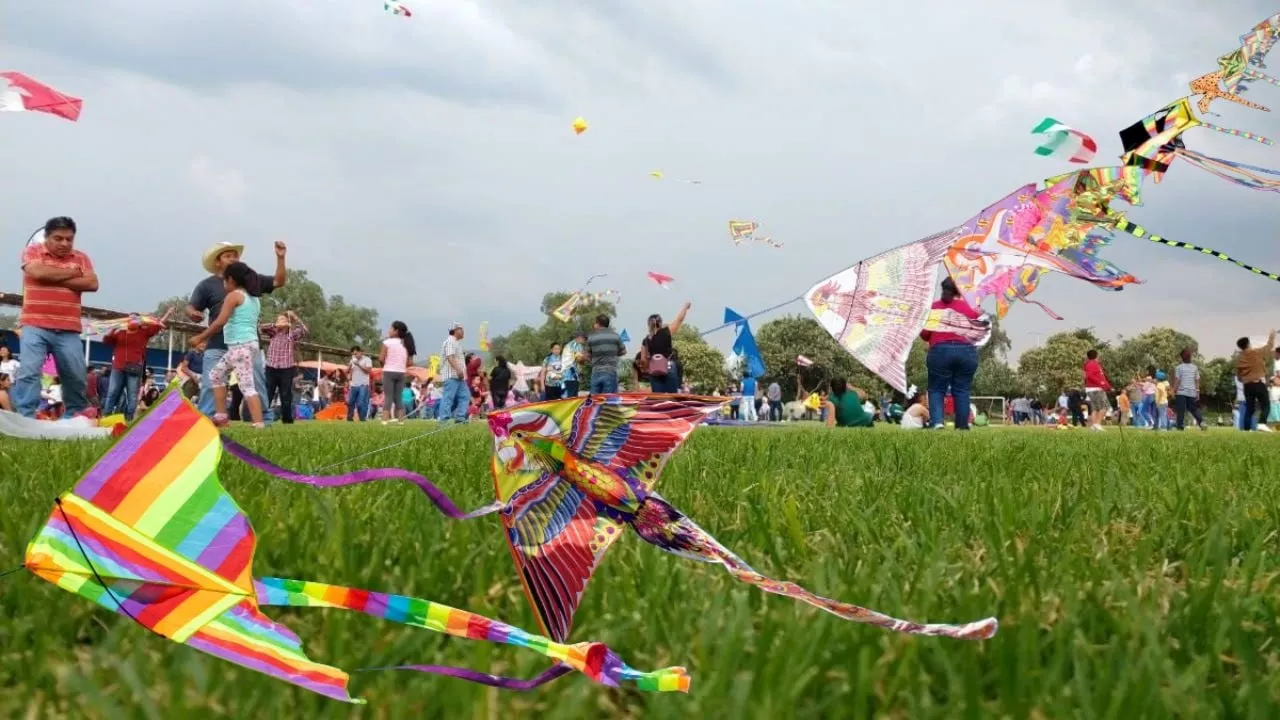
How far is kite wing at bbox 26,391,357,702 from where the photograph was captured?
113 cm

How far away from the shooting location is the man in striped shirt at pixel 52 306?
604cm

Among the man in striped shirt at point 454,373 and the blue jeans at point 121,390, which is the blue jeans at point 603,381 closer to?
the man in striped shirt at point 454,373

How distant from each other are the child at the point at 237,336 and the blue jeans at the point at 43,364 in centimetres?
92

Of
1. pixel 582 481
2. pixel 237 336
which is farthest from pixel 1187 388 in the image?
pixel 582 481

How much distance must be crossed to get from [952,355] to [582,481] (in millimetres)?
8305

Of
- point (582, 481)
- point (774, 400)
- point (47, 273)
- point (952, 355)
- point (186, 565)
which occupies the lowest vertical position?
point (774, 400)

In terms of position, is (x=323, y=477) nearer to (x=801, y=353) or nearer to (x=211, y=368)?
(x=211, y=368)

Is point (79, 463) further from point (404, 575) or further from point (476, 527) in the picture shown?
point (404, 575)

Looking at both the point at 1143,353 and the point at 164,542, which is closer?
the point at 164,542

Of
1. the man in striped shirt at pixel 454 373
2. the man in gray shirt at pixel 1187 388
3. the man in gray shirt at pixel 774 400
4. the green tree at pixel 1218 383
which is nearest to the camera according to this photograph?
the man in striped shirt at pixel 454 373

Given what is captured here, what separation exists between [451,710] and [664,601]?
1.65 feet

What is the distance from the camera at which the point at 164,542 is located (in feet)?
3.94

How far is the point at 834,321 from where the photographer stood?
6.04 m

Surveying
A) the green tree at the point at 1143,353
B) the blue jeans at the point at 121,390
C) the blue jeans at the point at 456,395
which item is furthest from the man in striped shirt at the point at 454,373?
the green tree at the point at 1143,353
